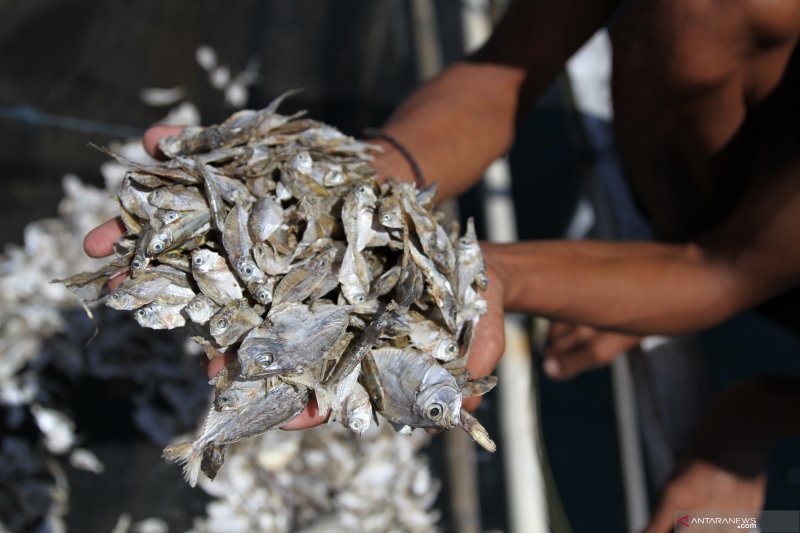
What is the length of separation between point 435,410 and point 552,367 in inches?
44.8

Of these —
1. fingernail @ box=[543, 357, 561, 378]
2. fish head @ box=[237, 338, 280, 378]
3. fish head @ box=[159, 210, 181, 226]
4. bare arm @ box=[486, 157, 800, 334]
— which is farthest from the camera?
fingernail @ box=[543, 357, 561, 378]

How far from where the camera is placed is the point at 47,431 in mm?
1744

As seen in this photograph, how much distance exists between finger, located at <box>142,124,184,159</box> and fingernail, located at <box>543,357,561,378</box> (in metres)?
1.18

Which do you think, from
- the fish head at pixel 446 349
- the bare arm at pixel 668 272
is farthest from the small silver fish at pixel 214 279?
the bare arm at pixel 668 272

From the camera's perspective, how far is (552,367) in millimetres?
1871

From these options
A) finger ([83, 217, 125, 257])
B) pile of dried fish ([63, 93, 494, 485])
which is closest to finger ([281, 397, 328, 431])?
pile of dried fish ([63, 93, 494, 485])

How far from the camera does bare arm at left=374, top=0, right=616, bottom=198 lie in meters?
1.31

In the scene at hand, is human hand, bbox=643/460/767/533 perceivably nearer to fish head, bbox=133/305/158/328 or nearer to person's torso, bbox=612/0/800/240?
person's torso, bbox=612/0/800/240

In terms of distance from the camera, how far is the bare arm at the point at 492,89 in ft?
4.30

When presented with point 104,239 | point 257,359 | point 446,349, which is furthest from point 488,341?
point 104,239

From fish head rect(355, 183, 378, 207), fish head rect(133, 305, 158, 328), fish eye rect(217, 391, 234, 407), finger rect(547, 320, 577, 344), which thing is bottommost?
fish eye rect(217, 391, 234, 407)

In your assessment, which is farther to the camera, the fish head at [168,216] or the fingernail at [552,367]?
the fingernail at [552,367]

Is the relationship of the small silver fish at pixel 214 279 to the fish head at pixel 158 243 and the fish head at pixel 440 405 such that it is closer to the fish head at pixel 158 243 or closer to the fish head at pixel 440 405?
the fish head at pixel 158 243

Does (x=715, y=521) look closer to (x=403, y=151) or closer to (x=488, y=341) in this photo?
(x=488, y=341)
